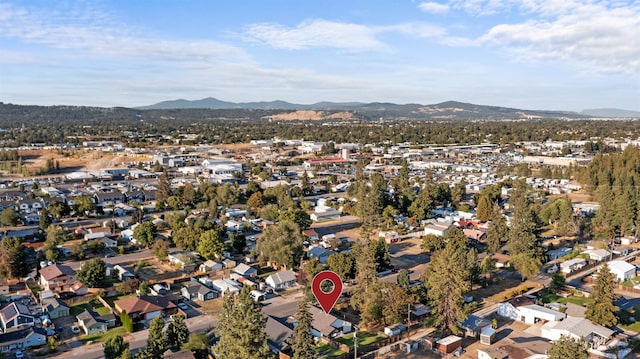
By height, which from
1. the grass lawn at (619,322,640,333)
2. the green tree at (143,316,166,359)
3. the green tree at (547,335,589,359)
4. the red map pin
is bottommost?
the grass lawn at (619,322,640,333)

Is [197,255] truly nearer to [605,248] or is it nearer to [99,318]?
[99,318]

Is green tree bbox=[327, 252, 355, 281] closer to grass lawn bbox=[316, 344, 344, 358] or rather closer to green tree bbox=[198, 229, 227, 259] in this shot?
grass lawn bbox=[316, 344, 344, 358]

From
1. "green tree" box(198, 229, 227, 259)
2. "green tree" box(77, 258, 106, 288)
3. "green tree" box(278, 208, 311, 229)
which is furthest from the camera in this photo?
"green tree" box(278, 208, 311, 229)

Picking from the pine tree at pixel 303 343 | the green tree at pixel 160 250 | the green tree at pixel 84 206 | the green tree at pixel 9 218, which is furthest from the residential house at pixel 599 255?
the green tree at pixel 9 218

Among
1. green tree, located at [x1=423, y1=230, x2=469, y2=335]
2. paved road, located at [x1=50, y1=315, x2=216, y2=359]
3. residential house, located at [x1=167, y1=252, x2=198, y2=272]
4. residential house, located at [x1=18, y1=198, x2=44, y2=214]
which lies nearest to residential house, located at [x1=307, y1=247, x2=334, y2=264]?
residential house, located at [x1=167, y1=252, x2=198, y2=272]

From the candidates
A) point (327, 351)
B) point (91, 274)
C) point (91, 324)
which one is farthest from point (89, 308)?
point (327, 351)

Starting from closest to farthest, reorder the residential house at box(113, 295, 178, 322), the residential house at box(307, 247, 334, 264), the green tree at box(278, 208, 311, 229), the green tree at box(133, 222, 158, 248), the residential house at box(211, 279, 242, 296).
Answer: the residential house at box(113, 295, 178, 322), the residential house at box(211, 279, 242, 296), the residential house at box(307, 247, 334, 264), the green tree at box(133, 222, 158, 248), the green tree at box(278, 208, 311, 229)

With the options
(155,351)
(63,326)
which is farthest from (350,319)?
(63,326)

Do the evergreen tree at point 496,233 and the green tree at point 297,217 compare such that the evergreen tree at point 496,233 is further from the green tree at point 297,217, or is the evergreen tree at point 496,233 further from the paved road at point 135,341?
the paved road at point 135,341
